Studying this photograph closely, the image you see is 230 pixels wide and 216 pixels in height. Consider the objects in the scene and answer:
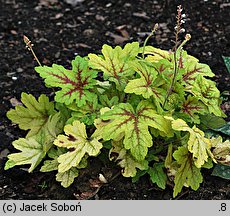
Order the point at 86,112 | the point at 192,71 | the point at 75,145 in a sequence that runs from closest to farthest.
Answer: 1. the point at 75,145
2. the point at 86,112
3. the point at 192,71

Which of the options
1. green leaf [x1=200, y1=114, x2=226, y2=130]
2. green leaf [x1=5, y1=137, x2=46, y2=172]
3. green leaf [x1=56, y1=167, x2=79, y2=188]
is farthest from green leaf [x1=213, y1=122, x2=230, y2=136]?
green leaf [x1=5, y1=137, x2=46, y2=172]

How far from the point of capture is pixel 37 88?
345 cm

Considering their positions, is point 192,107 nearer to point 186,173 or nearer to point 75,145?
point 186,173

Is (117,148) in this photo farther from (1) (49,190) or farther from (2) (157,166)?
(1) (49,190)

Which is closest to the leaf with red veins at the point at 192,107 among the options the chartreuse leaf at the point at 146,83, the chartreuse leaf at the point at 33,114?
the chartreuse leaf at the point at 146,83

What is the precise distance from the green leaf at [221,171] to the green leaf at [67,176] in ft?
2.16

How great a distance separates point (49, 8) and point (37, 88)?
1085mm

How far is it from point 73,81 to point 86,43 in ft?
4.14

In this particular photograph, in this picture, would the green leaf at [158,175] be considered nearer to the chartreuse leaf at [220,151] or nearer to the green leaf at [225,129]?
the chartreuse leaf at [220,151]

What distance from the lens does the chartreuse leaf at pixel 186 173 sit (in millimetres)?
2521

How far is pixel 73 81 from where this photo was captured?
2672 mm

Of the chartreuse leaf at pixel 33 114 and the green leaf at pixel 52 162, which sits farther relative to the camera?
the chartreuse leaf at pixel 33 114

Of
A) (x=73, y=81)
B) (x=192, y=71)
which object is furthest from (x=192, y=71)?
(x=73, y=81)

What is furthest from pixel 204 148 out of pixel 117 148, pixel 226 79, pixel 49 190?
pixel 226 79
